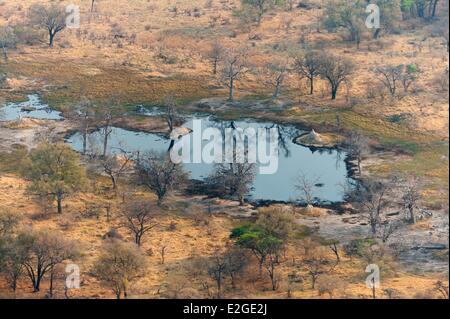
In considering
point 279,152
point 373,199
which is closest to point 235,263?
point 373,199

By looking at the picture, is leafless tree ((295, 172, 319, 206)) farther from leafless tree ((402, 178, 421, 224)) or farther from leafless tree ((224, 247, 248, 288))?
leafless tree ((224, 247, 248, 288))

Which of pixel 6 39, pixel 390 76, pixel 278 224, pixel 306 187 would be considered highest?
pixel 6 39

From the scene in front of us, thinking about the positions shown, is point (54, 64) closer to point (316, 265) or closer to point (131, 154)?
point (131, 154)

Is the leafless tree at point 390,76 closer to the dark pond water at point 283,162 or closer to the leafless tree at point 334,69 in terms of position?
the leafless tree at point 334,69

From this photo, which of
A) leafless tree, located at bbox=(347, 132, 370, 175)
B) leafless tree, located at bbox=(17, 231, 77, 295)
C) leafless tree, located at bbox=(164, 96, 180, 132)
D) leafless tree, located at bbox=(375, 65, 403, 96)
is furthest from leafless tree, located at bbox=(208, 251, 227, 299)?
leafless tree, located at bbox=(375, 65, 403, 96)

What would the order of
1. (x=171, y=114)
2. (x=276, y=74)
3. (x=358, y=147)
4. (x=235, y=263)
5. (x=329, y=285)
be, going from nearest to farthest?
(x=329, y=285) < (x=235, y=263) < (x=358, y=147) < (x=171, y=114) < (x=276, y=74)

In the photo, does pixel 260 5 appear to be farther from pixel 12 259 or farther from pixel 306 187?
pixel 12 259

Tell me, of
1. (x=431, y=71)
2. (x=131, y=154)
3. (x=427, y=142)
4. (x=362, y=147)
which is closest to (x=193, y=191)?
(x=131, y=154)
